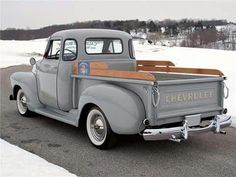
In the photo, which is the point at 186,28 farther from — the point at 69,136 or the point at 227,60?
the point at 69,136

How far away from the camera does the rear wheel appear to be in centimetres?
763

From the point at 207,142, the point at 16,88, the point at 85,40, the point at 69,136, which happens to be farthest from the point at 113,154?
the point at 16,88

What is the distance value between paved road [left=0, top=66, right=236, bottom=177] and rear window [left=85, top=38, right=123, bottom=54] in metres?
1.53

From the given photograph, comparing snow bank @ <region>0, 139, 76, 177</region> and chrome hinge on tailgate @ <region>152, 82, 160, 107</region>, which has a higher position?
chrome hinge on tailgate @ <region>152, 82, 160, 107</region>

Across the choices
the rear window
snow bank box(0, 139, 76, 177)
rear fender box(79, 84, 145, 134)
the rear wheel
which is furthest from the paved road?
the rear window

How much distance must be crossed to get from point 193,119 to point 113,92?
122 cm

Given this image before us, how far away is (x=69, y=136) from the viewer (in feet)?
20.1

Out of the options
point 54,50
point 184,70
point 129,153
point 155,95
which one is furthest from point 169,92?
point 54,50

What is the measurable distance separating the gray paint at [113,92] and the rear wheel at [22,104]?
0.28m

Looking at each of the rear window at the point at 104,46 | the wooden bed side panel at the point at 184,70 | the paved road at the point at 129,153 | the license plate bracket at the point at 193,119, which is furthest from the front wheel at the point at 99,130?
the wooden bed side panel at the point at 184,70

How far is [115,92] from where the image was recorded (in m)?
4.95

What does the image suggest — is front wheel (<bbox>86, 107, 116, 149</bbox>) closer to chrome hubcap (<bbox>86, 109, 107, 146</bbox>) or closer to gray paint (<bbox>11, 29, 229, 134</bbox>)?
chrome hubcap (<bbox>86, 109, 107, 146</bbox>)

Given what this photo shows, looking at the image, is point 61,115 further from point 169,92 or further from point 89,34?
point 169,92

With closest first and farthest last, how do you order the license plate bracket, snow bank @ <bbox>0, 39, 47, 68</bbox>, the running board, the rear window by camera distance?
the license plate bracket < the running board < the rear window < snow bank @ <bbox>0, 39, 47, 68</bbox>
